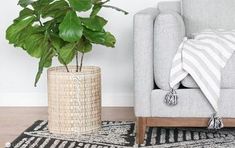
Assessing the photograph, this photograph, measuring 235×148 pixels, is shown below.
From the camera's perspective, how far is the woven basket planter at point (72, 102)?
8.22ft

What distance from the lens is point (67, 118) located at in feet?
8.25

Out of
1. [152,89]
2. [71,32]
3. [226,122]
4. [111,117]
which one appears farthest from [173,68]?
[111,117]

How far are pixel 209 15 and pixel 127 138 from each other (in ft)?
3.21

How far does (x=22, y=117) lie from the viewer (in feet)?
9.79

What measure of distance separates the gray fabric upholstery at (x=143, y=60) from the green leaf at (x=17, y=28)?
0.62 meters

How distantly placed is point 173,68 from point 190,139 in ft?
1.29

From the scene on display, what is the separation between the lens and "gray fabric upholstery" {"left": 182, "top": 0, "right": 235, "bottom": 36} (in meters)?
2.85

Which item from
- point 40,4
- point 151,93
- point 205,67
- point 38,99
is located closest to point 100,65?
point 38,99

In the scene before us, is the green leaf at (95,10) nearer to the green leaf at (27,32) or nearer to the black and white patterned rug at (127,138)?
the green leaf at (27,32)

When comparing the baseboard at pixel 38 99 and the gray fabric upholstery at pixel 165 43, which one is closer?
the gray fabric upholstery at pixel 165 43

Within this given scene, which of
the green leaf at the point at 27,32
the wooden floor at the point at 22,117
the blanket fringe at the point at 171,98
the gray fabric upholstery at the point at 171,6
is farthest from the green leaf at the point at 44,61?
the gray fabric upholstery at the point at 171,6

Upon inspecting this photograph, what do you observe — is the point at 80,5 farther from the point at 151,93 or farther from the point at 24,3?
the point at 151,93

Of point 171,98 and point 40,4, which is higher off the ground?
point 40,4

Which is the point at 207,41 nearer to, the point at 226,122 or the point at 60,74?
the point at 226,122
